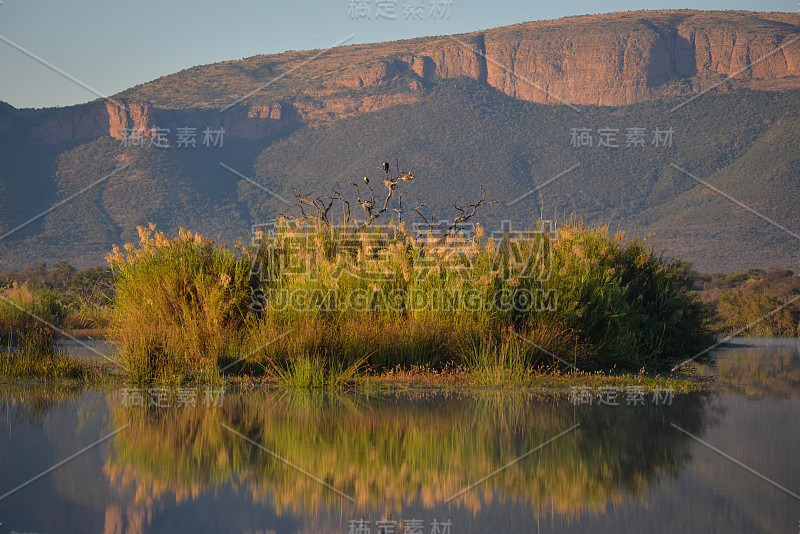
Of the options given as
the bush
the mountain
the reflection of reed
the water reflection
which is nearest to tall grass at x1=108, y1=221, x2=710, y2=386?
the bush

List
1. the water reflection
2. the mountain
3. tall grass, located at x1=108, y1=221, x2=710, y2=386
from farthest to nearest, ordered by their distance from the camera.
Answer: the mountain → the water reflection → tall grass, located at x1=108, y1=221, x2=710, y2=386

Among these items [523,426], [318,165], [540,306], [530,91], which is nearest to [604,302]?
[540,306]

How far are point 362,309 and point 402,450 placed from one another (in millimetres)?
5210

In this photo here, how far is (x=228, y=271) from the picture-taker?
39.3ft

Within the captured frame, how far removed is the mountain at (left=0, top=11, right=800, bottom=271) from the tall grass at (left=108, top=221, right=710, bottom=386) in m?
45.6

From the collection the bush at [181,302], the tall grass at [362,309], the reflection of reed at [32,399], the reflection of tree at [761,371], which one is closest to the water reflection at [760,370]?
the reflection of tree at [761,371]

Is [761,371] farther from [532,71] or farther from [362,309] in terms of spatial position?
[532,71]

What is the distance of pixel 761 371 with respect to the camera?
13859 millimetres

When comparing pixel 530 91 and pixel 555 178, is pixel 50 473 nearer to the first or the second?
pixel 555 178

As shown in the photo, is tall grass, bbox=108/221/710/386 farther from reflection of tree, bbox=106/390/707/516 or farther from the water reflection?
reflection of tree, bbox=106/390/707/516

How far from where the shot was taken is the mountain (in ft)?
217

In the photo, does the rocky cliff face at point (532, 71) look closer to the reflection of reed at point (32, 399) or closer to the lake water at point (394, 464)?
the reflection of reed at point (32, 399)

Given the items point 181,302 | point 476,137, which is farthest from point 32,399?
point 476,137

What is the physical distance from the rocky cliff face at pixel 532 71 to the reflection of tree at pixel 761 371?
8357cm
